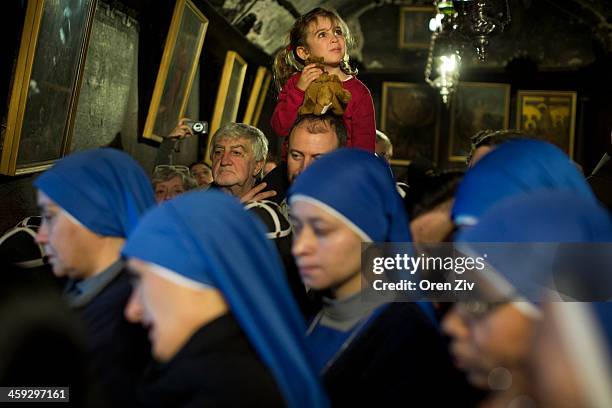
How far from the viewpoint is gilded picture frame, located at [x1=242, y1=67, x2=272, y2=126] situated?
49.8 ft

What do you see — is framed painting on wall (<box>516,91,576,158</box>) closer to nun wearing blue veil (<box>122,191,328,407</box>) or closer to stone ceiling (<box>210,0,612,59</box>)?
stone ceiling (<box>210,0,612,59</box>)

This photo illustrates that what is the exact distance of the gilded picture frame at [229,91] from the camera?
1257 centimetres

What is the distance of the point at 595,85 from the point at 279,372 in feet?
57.5

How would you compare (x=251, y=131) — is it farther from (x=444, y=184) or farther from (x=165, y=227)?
(x=165, y=227)

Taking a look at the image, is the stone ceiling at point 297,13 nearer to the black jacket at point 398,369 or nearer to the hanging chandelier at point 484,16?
the hanging chandelier at point 484,16

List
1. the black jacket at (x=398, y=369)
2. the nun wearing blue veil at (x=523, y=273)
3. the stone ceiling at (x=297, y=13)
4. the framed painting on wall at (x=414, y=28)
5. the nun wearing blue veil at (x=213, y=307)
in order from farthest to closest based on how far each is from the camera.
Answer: the framed painting on wall at (x=414, y=28)
the stone ceiling at (x=297, y=13)
the black jacket at (x=398, y=369)
the nun wearing blue veil at (x=213, y=307)
the nun wearing blue veil at (x=523, y=273)

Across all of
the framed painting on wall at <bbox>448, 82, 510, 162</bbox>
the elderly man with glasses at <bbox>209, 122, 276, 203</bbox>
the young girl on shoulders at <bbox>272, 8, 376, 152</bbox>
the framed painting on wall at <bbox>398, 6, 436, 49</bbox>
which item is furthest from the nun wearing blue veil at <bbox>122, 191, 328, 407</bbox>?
the framed painting on wall at <bbox>398, 6, 436, 49</bbox>

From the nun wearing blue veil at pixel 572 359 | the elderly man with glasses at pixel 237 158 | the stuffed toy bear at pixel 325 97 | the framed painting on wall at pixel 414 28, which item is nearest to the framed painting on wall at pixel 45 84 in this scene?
the elderly man with glasses at pixel 237 158

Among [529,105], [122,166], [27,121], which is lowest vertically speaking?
[122,166]

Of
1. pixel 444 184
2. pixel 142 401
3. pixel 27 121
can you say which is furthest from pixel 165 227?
pixel 27 121

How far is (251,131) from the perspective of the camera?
20.7 ft

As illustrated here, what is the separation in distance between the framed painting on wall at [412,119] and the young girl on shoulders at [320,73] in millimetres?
13623

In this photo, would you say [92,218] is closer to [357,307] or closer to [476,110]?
[357,307]

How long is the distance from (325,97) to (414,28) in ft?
49.1
